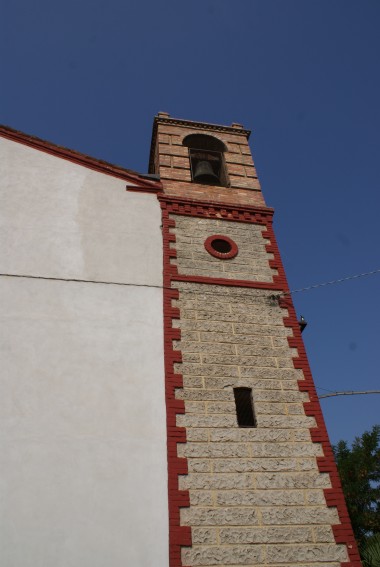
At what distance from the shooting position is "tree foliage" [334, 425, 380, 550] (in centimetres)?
1584

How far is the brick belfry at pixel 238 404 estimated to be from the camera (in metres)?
7.29

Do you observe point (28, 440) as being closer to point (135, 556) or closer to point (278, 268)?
point (135, 556)

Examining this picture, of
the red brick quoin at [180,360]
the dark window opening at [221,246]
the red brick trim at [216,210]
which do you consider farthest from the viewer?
the red brick trim at [216,210]

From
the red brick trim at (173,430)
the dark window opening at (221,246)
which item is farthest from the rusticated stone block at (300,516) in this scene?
the dark window opening at (221,246)

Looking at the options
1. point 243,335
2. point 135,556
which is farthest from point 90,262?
point 135,556

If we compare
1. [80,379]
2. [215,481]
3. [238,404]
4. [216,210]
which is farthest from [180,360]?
[216,210]

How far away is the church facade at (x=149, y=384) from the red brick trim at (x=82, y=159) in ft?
0.16

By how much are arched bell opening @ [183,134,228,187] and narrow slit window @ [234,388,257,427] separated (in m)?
6.34

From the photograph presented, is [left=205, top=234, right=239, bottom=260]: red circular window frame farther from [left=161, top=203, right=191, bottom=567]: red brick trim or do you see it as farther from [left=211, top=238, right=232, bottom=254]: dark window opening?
[left=161, top=203, right=191, bottom=567]: red brick trim

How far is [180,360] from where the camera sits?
888cm

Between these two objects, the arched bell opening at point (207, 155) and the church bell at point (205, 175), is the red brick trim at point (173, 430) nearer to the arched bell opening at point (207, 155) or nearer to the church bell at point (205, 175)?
the church bell at point (205, 175)

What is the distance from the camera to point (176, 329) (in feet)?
30.6

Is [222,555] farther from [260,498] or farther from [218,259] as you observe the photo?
[218,259]

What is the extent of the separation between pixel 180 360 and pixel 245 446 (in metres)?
1.84
